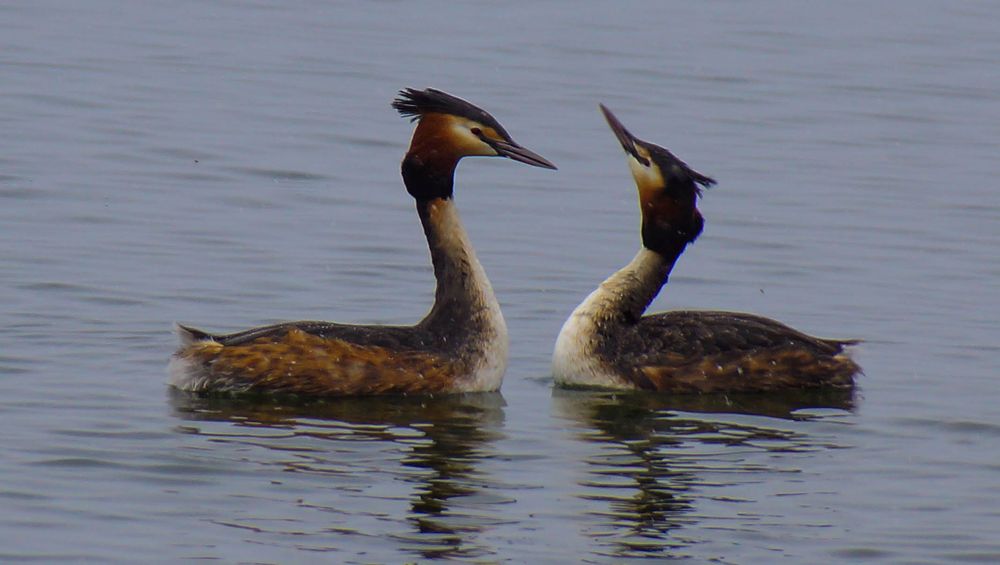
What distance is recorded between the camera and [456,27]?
25.8 m

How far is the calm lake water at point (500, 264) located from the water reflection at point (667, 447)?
0.08ft

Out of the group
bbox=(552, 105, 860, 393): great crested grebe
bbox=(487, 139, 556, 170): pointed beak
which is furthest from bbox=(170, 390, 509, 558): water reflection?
bbox=(487, 139, 556, 170): pointed beak

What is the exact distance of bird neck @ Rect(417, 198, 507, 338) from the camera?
1159 cm

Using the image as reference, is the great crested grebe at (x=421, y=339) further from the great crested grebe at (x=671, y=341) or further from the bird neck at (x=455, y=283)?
the great crested grebe at (x=671, y=341)

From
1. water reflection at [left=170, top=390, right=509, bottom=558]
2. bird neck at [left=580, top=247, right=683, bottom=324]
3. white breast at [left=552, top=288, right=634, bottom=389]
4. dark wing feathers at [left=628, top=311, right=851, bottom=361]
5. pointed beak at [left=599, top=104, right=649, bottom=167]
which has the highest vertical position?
pointed beak at [left=599, top=104, right=649, bottom=167]

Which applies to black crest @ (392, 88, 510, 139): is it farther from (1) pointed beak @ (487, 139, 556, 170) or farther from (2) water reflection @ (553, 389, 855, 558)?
(2) water reflection @ (553, 389, 855, 558)

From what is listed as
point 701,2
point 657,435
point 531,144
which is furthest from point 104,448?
point 701,2

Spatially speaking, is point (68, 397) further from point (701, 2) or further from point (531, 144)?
point (701, 2)

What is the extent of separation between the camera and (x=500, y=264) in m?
14.7

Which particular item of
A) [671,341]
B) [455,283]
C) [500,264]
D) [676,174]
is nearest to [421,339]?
[455,283]

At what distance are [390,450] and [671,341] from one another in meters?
2.39

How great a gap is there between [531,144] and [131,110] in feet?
12.2

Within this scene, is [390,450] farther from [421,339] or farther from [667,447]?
[421,339]

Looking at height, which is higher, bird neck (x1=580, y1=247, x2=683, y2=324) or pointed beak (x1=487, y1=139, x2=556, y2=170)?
pointed beak (x1=487, y1=139, x2=556, y2=170)
